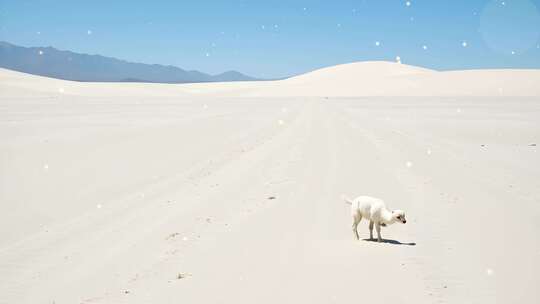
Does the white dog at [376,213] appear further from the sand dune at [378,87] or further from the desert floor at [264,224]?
the sand dune at [378,87]

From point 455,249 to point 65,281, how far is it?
6.21 metres

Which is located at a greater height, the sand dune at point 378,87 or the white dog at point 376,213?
the sand dune at point 378,87

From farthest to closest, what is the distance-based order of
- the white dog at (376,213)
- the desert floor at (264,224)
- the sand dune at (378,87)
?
1. the sand dune at (378,87)
2. the white dog at (376,213)
3. the desert floor at (264,224)

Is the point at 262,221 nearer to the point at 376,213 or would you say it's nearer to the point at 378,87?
the point at 376,213

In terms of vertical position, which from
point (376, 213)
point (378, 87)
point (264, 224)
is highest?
point (378, 87)

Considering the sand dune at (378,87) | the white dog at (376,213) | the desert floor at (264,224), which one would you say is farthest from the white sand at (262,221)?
the sand dune at (378,87)

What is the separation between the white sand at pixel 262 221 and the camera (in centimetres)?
748

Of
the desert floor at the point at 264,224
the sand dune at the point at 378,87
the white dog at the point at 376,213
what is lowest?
the desert floor at the point at 264,224

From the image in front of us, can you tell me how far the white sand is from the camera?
7.48 metres

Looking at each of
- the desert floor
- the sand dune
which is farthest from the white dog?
the sand dune

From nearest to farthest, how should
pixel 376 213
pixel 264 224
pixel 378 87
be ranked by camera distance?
pixel 376 213, pixel 264 224, pixel 378 87

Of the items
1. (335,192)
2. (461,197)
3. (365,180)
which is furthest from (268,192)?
(461,197)

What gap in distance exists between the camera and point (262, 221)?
10.8 metres

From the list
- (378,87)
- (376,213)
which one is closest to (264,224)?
(376,213)
